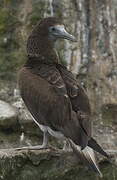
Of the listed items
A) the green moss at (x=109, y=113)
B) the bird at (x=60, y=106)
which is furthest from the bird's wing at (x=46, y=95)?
the green moss at (x=109, y=113)

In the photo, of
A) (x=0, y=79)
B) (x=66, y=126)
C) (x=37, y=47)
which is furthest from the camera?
(x=0, y=79)

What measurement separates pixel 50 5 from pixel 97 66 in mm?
1286

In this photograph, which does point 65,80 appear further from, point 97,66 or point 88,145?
point 97,66

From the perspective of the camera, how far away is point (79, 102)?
6703 mm

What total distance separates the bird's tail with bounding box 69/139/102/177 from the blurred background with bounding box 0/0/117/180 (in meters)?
3.23

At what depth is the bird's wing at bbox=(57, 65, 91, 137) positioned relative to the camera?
257 inches

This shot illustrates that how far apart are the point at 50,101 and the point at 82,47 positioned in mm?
3777

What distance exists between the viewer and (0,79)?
398 inches

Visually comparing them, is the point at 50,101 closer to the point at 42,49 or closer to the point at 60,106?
the point at 60,106

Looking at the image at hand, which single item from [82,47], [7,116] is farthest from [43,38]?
[82,47]

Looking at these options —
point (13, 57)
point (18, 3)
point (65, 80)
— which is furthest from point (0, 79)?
point (65, 80)

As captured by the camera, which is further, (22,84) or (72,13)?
(72,13)

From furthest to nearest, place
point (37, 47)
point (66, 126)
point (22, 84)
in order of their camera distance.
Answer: point (37, 47) → point (22, 84) → point (66, 126)

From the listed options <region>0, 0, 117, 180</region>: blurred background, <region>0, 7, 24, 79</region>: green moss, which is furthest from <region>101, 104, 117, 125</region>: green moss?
<region>0, 7, 24, 79</region>: green moss
